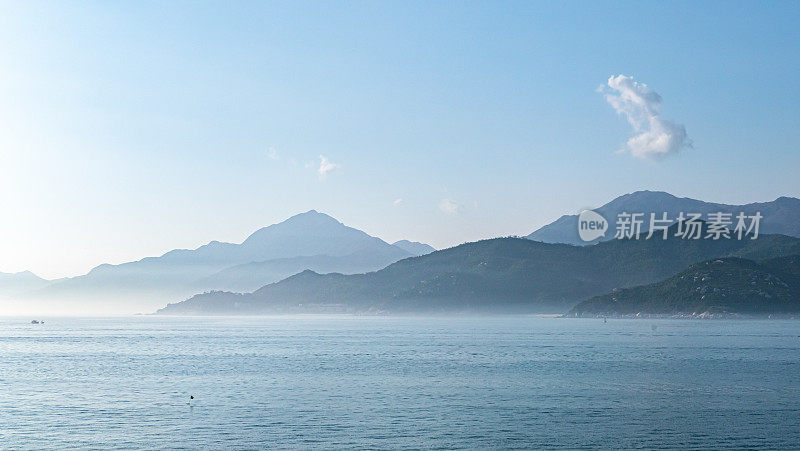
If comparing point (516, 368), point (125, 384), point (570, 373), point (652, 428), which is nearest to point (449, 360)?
point (516, 368)

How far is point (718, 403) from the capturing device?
2869 inches

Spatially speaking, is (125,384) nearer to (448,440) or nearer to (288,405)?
(288,405)

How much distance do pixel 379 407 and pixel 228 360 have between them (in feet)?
229

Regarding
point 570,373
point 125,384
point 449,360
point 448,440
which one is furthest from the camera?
point 449,360

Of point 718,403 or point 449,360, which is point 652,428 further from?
point 449,360

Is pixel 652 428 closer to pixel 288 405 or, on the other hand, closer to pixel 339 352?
pixel 288 405

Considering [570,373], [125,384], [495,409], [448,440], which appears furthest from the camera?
[570,373]

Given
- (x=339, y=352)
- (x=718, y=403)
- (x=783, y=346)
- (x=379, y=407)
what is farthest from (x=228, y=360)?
(x=783, y=346)

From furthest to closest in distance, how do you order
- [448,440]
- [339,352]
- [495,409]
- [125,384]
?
[339,352] → [125,384] → [495,409] → [448,440]

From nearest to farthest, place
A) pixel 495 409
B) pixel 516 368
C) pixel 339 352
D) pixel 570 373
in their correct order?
pixel 495 409
pixel 570 373
pixel 516 368
pixel 339 352

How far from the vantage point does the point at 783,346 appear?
160 m

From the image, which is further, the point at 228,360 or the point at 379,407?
the point at 228,360

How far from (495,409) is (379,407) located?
10.3 metres

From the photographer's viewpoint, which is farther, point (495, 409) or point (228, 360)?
point (228, 360)
